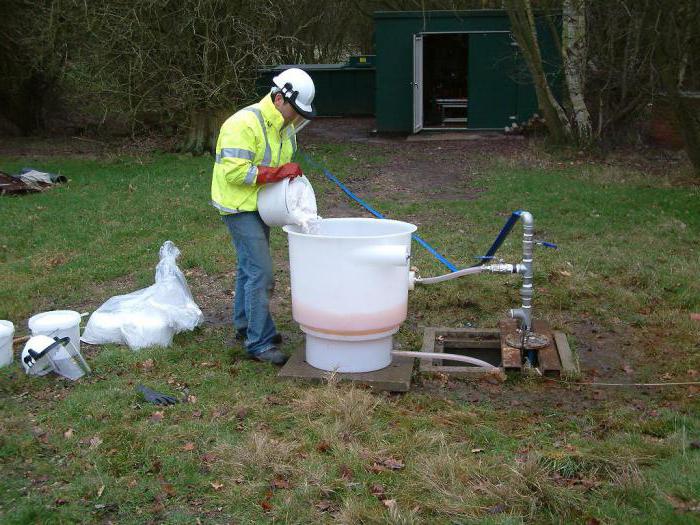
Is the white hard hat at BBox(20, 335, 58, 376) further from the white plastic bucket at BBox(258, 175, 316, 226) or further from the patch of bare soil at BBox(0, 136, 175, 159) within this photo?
the patch of bare soil at BBox(0, 136, 175, 159)

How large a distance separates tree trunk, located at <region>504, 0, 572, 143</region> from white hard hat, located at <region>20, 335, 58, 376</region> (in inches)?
450

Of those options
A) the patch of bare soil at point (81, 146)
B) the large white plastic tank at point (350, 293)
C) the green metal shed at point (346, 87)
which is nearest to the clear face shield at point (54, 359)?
the large white plastic tank at point (350, 293)

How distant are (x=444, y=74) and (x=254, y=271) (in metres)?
17.4

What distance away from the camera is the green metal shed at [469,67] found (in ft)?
58.0

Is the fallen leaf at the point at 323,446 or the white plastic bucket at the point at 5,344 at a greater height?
the white plastic bucket at the point at 5,344

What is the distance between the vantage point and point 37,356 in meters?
4.89

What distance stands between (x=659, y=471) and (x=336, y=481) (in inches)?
56.5

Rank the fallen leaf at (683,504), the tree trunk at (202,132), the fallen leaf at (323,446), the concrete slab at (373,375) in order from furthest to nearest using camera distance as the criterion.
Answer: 1. the tree trunk at (202,132)
2. the concrete slab at (373,375)
3. the fallen leaf at (323,446)
4. the fallen leaf at (683,504)

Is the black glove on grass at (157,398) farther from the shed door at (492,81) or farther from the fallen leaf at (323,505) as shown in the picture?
the shed door at (492,81)

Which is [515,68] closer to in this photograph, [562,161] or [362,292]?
[562,161]

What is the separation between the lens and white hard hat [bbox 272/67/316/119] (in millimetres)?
4832

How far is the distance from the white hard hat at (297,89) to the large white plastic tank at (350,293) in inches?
29.6

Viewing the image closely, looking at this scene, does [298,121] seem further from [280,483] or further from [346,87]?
[346,87]

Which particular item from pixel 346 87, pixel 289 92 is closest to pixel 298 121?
pixel 289 92
